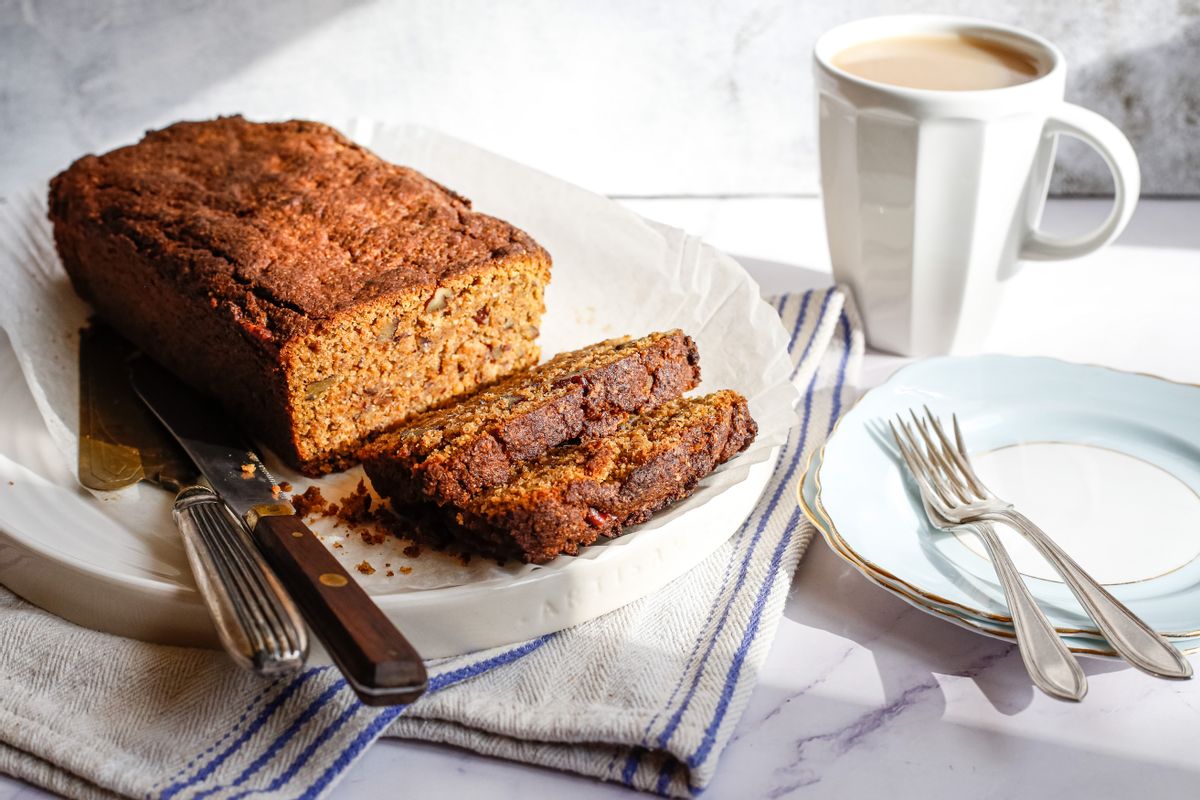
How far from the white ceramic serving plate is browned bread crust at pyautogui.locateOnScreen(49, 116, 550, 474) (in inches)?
7.8

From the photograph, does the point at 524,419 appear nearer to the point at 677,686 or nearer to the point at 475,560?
the point at 475,560

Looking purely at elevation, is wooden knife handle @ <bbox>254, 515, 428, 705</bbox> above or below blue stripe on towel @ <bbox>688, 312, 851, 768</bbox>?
above

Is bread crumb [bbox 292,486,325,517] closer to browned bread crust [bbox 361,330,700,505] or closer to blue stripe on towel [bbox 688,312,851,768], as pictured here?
browned bread crust [bbox 361,330,700,505]

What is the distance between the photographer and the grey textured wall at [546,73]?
375 centimetres

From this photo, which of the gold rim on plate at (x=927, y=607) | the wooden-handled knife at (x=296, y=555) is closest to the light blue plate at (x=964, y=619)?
the gold rim on plate at (x=927, y=607)

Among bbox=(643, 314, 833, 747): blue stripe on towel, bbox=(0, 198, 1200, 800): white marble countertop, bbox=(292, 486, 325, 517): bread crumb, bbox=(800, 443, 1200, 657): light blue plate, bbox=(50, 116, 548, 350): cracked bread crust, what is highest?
bbox=(50, 116, 548, 350): cracked bread crust

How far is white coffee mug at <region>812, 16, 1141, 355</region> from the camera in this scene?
2.69 meters

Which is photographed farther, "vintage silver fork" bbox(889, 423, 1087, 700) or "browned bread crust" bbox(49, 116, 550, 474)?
"browned bread crust" bbox(49, 116, 550, 474)

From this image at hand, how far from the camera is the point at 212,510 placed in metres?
2.20

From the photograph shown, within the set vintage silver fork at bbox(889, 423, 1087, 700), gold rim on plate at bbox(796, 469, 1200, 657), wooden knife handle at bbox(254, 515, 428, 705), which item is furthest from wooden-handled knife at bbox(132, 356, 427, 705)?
vintage silver fork at bbox(889, 423, 1087, 700)

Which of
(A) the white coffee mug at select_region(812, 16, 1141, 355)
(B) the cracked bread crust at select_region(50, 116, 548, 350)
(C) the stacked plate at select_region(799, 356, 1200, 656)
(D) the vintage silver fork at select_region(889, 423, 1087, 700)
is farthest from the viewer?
(A) the white coffee mug at select_region(812, 16, 1141, 355)

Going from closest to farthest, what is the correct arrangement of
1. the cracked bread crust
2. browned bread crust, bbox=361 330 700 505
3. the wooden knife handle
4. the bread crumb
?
1. the wooden knife handle
2. browned bread crust, bbox=361 330 700 505
3. the bread crumb
4. the cracked bread crust

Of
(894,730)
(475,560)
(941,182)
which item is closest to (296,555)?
(475,560)

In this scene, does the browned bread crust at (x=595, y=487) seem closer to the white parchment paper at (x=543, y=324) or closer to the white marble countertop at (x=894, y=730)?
the white parchment paper at (x=543, y=324)
